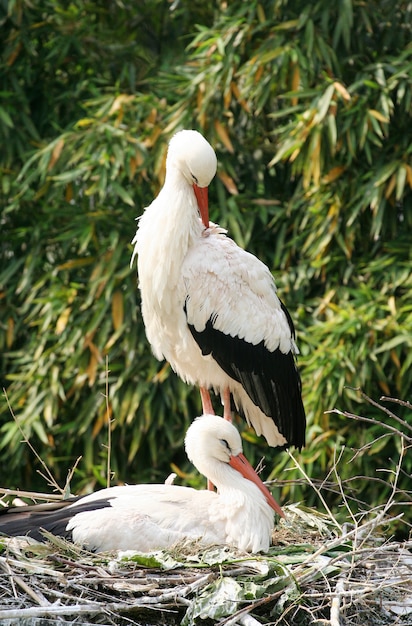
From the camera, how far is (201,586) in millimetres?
4199

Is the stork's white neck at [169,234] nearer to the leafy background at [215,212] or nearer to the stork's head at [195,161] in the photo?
the stork's head at [195,161]

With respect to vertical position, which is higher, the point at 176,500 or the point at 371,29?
the point at 371,29

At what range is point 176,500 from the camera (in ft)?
15.5

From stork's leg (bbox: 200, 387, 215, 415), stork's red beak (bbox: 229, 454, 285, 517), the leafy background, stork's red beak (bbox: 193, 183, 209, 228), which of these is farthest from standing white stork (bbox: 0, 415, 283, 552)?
the leafy background

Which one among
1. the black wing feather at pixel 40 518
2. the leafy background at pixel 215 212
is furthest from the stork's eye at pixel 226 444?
the leafy background at pixel 215 212

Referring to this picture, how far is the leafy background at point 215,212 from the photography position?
6902 millimetres

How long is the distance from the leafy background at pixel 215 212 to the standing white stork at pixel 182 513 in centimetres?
188

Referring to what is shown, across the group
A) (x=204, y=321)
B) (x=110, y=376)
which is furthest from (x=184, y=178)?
(x=110, y=376)

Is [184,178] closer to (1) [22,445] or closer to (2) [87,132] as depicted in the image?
(2) [87,132]

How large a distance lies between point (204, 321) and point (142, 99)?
2402 millimetres

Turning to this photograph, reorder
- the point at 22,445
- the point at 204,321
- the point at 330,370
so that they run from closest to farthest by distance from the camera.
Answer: the point at 204,321 < the point at 330,370 < the point at 22,445

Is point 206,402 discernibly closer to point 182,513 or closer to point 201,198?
point 201,198

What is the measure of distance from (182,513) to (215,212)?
2.89 m

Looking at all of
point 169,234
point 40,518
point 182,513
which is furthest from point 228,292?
point 40,518
